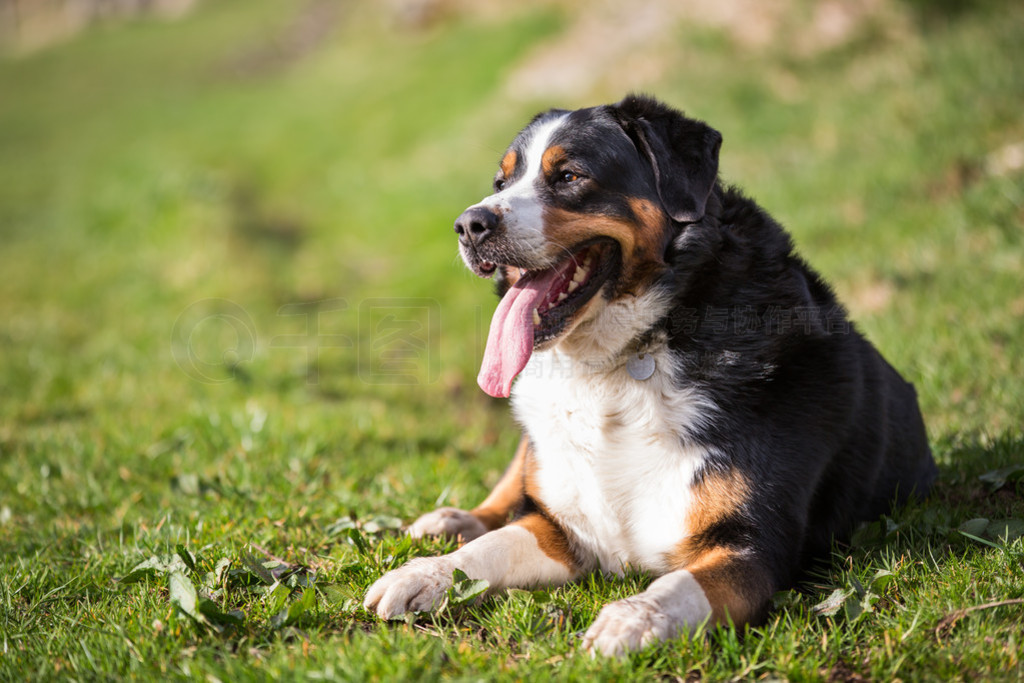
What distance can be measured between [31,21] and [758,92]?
4799 cm

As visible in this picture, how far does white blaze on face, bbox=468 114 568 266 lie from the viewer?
3.04m

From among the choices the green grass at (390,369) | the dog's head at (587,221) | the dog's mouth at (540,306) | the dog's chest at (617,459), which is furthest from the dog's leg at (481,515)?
the dog's head at (587,221)

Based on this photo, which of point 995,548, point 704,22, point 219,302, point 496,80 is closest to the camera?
point 995,548

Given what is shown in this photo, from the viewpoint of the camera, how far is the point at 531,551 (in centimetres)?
295

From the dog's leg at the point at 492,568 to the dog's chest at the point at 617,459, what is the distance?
95mm

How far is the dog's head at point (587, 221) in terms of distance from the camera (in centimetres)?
300

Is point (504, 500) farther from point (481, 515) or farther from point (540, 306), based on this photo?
point (540, 306)

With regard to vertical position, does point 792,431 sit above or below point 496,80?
below

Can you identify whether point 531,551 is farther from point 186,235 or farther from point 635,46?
point 635,46

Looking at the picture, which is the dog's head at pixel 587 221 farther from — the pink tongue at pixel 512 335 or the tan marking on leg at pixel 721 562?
the tan marking on leg at pixel 721 562

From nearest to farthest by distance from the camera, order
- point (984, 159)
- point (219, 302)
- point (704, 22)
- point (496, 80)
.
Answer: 1. point (984, 159)
2. point (219, 302)
3. point (704, 22)
4. point (496, 80)

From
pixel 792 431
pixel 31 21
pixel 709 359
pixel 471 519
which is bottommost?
pixel 471 519

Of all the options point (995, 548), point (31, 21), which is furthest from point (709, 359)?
point (31, 21)

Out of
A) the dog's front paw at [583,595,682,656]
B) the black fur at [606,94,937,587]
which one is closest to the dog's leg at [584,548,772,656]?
the dog's front paw at [583,595,682,656]
